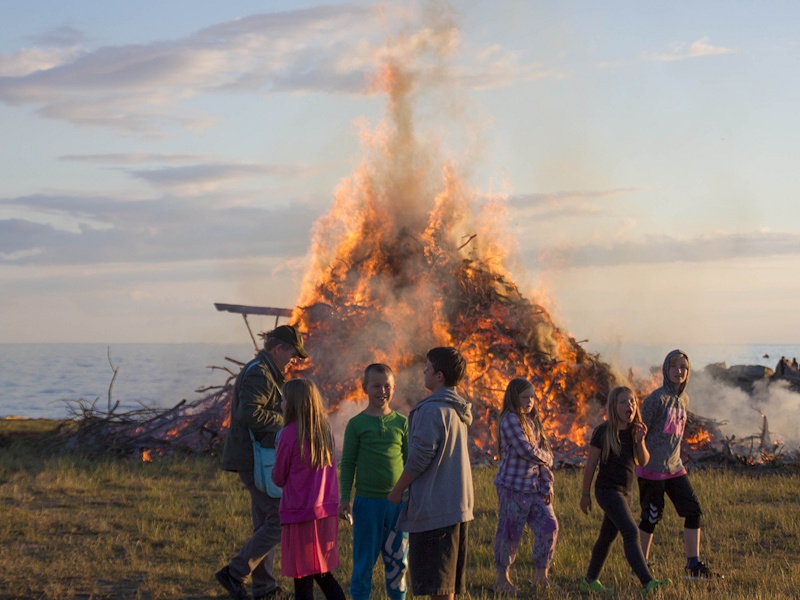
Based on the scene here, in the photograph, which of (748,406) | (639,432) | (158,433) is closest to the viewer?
(639,432)

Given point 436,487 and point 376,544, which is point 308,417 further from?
point 376,544

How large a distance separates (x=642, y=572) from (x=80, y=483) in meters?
9.56

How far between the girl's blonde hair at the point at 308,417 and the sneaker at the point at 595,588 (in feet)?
9.47

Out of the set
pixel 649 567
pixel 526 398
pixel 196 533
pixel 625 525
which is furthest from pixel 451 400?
pixel 196 533

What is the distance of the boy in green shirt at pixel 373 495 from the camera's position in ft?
20.7

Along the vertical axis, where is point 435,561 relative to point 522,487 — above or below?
below

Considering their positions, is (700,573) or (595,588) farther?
(700,573)

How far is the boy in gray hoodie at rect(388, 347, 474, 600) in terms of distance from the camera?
568cm

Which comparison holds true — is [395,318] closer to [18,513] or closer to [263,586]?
[18,513]

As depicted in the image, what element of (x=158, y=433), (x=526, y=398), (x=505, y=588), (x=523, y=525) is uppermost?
(x=526, y=398)

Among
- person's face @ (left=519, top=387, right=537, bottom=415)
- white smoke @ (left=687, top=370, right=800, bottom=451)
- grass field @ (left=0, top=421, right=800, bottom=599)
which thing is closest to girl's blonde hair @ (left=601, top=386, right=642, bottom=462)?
person's face @ (left=519, top=387, right=537, bottom=415)

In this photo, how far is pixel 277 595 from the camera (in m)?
7.69

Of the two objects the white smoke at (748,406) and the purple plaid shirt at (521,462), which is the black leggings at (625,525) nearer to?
the purple plaid shirt at (521,462)

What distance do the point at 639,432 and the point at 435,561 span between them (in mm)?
2537
